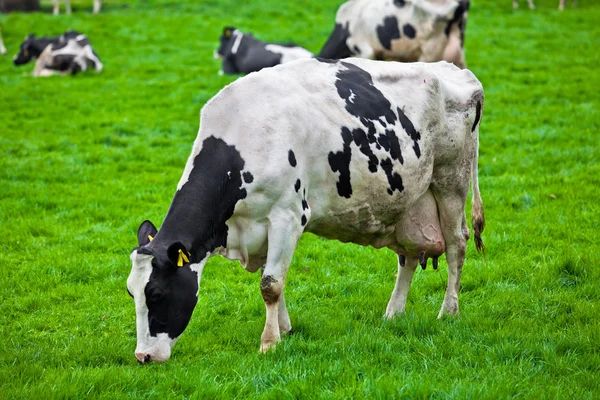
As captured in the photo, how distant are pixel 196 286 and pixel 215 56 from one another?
49.7 ft

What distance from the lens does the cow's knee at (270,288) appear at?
18.0 ft

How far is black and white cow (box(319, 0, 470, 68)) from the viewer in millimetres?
13258

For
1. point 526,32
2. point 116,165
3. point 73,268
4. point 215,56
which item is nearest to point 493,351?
point 73,268

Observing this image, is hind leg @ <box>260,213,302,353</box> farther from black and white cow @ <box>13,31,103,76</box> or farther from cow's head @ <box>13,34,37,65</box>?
cow's head @ <box>13,34,37,65</box>

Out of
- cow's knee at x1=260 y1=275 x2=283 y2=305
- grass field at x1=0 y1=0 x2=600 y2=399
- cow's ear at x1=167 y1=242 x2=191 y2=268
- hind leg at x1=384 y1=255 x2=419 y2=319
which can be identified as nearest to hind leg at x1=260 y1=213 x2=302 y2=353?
cow's knee at x1=260 y1=275 x2=283 y2=305

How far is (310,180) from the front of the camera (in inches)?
225

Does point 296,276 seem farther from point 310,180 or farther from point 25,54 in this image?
point 25,54

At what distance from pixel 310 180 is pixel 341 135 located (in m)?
0.45

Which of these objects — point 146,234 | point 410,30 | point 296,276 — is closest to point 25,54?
point 410,30

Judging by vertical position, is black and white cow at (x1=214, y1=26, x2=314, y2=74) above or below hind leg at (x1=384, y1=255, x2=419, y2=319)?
below

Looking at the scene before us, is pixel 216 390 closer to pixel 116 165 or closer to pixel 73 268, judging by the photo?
pixel 73 268

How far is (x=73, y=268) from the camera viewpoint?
26.3ft

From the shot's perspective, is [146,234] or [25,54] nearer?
[146,234]

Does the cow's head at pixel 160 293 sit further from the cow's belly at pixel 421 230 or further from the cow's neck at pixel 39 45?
the cow's neck at pixel 39 45
